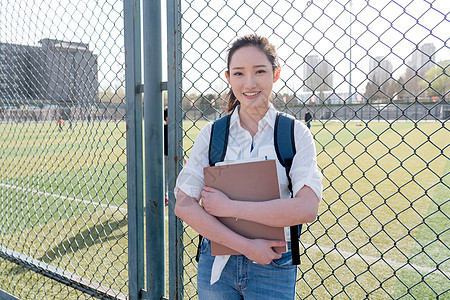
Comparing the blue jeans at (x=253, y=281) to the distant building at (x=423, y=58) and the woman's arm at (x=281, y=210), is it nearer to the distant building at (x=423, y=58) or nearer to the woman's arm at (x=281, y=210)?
the woman's arm at (x=281, y=210)

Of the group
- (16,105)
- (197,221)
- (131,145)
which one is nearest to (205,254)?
(197,221)

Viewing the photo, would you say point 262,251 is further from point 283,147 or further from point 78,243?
point 78,243

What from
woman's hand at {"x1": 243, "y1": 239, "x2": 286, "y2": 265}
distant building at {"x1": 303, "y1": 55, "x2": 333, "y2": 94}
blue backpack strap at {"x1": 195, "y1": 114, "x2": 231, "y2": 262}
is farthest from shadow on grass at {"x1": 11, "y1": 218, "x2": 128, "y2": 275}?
distant building at {"x1": 303, "y1": 55, "x2": 333, "y2": 94}

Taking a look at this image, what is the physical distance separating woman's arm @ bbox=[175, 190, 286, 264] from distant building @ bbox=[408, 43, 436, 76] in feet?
3.02

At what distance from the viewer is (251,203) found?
1312 mm

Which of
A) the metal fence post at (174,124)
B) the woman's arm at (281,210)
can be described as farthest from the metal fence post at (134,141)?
the woman's arm at (281,210)

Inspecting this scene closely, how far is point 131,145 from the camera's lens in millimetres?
2107

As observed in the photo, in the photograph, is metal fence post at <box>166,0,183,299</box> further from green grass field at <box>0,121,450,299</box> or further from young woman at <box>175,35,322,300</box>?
young woman at <box>175,35,322,300</box>

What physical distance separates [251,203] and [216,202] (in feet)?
0.48

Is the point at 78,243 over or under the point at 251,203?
under

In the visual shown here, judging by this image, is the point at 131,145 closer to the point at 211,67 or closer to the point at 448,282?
the point at 211,67

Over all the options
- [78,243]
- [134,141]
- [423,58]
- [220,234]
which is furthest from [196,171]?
[78,243]

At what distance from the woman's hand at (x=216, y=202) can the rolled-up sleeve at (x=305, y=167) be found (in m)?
0.26

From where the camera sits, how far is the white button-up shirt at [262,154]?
51.2 inches
